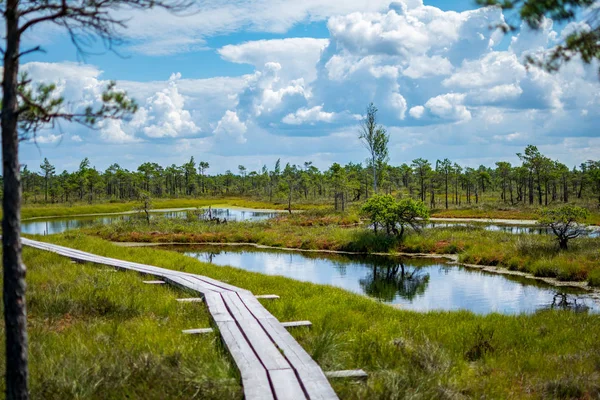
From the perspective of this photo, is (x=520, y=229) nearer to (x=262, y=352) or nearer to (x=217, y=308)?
(x=217, y=308)

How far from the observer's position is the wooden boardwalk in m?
5.52

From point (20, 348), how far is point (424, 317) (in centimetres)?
900

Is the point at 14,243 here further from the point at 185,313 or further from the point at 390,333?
the point at 390,333

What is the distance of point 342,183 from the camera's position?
69.5 m

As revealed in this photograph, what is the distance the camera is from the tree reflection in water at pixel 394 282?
57.5ft

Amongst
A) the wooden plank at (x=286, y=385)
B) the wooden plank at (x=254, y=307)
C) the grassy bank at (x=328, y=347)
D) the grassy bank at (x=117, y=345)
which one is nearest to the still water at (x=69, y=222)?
the grassy bank at (x=117, y=345)

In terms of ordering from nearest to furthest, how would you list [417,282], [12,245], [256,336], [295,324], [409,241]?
[12,245], [256,336], [295,324], [417,282], [409,241]

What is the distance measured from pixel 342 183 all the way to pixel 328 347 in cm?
6280

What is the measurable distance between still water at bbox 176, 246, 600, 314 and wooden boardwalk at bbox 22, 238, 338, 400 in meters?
6.66

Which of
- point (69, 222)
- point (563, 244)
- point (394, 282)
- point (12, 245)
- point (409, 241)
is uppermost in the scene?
point (12, 245)

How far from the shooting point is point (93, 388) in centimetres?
555

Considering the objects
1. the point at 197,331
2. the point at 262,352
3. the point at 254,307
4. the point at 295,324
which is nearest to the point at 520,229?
the point at 254,307

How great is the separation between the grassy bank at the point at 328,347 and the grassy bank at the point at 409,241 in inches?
348

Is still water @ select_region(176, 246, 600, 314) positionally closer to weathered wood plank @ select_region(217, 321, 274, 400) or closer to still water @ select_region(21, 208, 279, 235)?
weathered wood plank @ select_region(217, 321, 274, 400)
